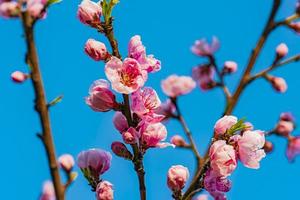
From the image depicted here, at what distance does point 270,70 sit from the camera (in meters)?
4.15

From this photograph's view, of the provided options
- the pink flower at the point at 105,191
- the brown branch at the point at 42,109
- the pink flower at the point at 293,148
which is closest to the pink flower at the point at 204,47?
the pink flower at the point at 293,148

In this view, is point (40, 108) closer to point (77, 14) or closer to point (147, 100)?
point (147, 100)

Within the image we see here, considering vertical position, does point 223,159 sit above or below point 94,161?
below

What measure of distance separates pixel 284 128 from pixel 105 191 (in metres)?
2.44

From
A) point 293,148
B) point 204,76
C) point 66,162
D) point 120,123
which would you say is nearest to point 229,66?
point 204,76

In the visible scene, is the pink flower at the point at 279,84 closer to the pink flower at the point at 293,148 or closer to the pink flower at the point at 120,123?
the pink flower at the point at 293,148

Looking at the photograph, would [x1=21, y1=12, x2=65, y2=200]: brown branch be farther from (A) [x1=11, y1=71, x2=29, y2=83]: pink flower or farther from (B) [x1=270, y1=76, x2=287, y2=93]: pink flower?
(B) [x1=270, y1=76, x2=287, y2=93]: pink flower

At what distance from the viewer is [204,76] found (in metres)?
4.74

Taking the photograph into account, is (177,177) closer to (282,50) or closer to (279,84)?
(282,50)

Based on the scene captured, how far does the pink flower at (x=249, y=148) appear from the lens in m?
2.23

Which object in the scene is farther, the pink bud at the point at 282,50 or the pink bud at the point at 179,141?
the pink bud at the point at 282,50

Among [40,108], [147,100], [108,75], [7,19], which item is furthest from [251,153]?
[7,19]

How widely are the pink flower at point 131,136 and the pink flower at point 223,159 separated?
10.9 inches

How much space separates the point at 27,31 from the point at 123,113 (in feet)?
1.74
